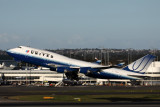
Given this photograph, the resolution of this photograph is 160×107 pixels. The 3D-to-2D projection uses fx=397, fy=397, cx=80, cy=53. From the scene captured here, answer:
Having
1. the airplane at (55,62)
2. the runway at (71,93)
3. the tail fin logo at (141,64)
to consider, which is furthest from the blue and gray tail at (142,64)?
the airplane at (55,62)

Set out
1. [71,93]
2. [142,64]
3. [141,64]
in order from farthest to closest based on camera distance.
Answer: [141,64]
[142,64]
[71,93]

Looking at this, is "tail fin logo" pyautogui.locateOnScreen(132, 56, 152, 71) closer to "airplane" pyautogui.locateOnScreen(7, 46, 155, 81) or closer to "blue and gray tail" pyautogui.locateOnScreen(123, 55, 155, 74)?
"blue and gray tail" pyautogui.locateOnScreen(123, 55, 155, 74)

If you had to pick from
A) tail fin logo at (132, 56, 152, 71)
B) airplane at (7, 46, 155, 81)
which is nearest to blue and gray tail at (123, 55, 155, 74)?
tail fin logo at (132, 56, 152, 71)

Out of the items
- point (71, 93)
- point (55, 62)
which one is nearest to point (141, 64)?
point (71, 93)

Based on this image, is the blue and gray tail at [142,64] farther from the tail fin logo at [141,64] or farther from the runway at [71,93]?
the runway at [71,93]

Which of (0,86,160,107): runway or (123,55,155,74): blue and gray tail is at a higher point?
(123,55,155,74): blue and gray tail

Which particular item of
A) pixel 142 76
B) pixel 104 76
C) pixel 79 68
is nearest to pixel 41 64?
pixel 79 68

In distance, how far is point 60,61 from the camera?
399 ft

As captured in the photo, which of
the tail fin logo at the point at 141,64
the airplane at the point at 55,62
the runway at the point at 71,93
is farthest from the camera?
the tail fin logo at the point at 141,64

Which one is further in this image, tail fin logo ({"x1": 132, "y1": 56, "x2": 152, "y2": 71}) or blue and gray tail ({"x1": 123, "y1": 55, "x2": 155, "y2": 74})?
tail fin logo ({"x1": 132, "y1": 56, "x2": 152, "y2": 71})

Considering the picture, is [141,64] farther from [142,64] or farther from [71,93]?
[71,93]

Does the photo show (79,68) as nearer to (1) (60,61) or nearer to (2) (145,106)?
(1) (60,61)

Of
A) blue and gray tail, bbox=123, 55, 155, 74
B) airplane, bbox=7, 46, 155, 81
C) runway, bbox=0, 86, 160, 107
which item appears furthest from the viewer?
blue and gray tail, bbox=123, 55, 155, 74

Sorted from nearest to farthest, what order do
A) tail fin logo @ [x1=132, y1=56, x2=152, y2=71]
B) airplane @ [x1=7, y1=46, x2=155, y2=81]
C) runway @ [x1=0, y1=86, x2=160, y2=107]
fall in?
runway @ [x1=0, y1=86, x2=160, y2=107] → airplane @ [x1=7, y1=46, x2=155, y2=81] → tail fin logo @ [x1=132, y1=56, x2=152, y2=71]
